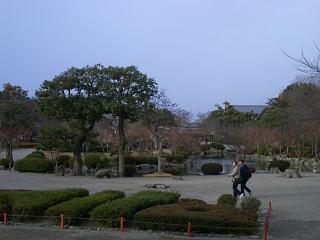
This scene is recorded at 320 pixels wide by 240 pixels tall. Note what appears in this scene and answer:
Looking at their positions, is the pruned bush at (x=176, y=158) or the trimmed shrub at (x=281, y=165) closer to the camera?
the trimmed shrub at (x=281, y=165)

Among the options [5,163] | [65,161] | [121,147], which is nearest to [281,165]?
[121,147]

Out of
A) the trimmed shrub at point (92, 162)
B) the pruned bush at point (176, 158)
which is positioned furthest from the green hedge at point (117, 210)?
the pruned bush at point (176, 158)

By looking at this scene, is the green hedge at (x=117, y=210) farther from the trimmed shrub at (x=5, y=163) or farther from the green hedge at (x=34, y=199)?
the trimmed shrub at (x=5, y=163)

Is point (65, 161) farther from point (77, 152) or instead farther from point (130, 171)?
point (130, 171)

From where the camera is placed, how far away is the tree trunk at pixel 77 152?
34.1 m

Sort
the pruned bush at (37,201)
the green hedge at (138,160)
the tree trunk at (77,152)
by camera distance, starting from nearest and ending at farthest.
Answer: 1. the pruned bush at (37,201)
2. the tree trunk at (77,152)
3. the green hedge at (138,160)

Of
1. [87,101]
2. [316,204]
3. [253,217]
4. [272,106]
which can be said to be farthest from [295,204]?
[272,106]

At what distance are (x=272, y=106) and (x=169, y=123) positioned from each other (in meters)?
32.8

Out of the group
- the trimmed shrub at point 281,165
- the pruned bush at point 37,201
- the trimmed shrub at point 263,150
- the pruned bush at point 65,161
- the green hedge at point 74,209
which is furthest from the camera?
the trimmed shrub at point 263,150

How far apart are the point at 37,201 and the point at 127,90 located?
19.8m

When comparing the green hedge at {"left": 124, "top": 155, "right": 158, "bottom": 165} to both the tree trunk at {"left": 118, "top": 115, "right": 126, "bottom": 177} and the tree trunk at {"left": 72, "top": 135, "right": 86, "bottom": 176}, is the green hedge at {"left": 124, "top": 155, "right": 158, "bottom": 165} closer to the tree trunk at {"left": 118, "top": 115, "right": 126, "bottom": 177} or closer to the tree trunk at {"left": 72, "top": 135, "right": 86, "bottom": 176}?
the tree trunk at {"left": 118, "top": 115, "right": 126, "bottom": 177}

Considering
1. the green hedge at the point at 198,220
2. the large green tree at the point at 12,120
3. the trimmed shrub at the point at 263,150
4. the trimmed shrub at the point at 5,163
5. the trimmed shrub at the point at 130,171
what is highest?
the large green tree at the point at 12,120

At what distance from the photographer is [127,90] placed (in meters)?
33.3

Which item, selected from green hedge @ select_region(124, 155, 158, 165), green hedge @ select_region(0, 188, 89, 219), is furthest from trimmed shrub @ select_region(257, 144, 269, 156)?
green hedge @ select_region(0, 188, 89, 219)
